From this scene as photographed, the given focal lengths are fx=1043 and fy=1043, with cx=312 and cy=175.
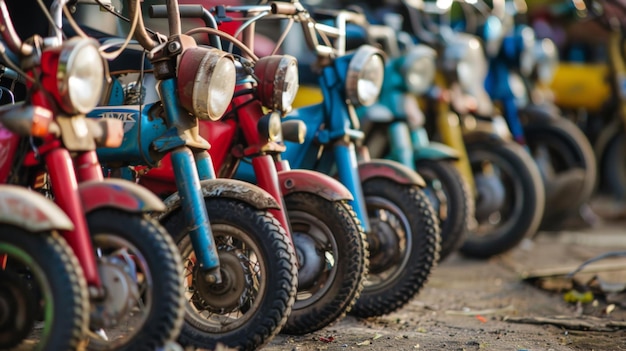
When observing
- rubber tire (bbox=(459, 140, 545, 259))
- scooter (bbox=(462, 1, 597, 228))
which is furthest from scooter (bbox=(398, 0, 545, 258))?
scooter (bbox=(462, 1, 597, 228))

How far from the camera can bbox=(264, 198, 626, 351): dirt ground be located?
4.11 metres

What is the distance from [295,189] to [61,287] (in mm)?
1494

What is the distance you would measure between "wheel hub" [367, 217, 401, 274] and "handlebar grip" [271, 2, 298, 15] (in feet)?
3.58

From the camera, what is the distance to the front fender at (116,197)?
10.1 ft

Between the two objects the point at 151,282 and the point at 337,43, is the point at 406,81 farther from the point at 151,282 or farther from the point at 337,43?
the point at 151,282

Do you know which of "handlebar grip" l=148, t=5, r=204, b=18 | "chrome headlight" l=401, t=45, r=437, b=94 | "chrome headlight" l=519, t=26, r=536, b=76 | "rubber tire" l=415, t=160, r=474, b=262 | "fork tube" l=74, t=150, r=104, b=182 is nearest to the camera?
"fork tube" l=74, t=150, r=104, b=182

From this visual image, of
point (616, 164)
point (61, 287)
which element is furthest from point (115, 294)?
point (616, 164)

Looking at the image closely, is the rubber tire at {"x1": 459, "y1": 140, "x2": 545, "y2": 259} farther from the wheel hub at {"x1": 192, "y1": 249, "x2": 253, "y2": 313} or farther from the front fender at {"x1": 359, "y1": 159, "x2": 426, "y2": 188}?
the wheel hub at {"x1": 192, "y1": 249, "x2": 253, "y2": 313}

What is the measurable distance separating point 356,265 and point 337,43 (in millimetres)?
1357

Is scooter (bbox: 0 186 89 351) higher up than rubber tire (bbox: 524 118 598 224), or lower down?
higher up

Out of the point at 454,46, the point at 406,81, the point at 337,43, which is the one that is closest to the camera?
the point at 337,43

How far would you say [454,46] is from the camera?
6.59m

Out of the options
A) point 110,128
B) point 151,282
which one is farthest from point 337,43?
point 151,282

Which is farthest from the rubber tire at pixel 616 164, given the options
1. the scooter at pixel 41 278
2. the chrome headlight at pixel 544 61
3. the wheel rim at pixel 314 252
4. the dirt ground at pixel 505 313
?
the scooter at pixel 41 278
